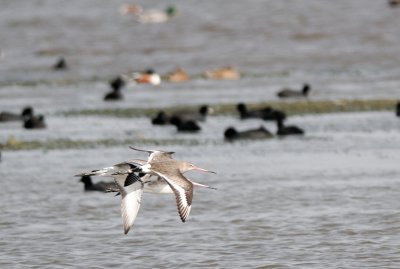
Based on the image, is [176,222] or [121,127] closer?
[176,222]

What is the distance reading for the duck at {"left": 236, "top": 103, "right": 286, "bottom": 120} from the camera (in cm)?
2159

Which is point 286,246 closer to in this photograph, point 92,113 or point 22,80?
point 92,113

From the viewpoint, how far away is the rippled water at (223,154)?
1185cm

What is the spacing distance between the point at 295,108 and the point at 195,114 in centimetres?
264

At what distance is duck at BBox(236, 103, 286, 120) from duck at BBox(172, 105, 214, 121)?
1.85 feet

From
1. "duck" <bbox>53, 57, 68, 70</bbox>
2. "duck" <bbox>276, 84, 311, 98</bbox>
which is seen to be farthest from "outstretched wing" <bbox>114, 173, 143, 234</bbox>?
"duck" <bbox>53, 57, 68, 70</bbox>

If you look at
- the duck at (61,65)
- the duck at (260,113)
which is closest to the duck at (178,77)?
the duck at (61,65)

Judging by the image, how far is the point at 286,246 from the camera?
38.6 feet

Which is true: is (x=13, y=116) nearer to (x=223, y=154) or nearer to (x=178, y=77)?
(x=223, y=154)

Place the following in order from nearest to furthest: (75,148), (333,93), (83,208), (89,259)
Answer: (89,259), (83,208), (75,148), (333,93)

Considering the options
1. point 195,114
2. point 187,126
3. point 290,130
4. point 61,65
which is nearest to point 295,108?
point 195,114

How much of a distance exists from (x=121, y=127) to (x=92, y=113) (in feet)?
7.16

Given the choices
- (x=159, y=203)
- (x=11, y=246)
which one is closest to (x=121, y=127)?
(x=159, y=203)

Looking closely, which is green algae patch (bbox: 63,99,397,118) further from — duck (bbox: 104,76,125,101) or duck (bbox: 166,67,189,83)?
duck (bbox: 166,67,189,83)
